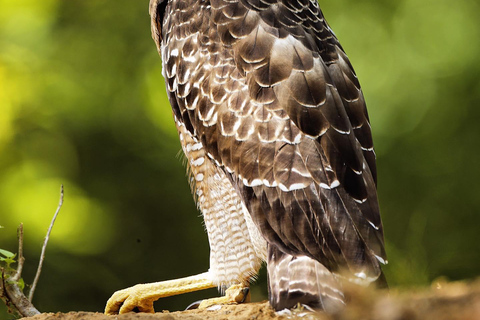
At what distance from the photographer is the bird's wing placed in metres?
3.15

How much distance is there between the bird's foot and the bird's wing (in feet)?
2.48

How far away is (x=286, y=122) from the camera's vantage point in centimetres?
331

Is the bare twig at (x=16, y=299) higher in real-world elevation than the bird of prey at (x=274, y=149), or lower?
lower

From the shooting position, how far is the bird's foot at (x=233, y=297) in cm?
383

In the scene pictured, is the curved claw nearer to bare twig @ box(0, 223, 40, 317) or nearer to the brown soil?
bare twig @ box(0, 223, 40, 317)

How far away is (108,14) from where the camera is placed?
24.7 feet

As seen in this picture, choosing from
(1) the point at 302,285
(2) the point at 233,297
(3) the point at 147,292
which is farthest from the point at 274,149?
(3) the point at 147,292

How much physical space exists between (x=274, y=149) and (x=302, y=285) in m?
0.68

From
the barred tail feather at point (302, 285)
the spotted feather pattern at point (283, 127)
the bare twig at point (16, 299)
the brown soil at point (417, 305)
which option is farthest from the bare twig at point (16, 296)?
the brown soil at point (417, 305)

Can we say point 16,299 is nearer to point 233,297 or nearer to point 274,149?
point 233,297

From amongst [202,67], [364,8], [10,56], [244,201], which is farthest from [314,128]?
[10,56]

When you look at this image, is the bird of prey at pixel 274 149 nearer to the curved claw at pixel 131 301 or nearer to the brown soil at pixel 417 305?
the curved claw at pixel 131 301

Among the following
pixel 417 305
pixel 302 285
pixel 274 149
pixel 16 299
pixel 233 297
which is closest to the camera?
pixel 417 305

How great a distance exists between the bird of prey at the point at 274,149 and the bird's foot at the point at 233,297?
0.04 feet
